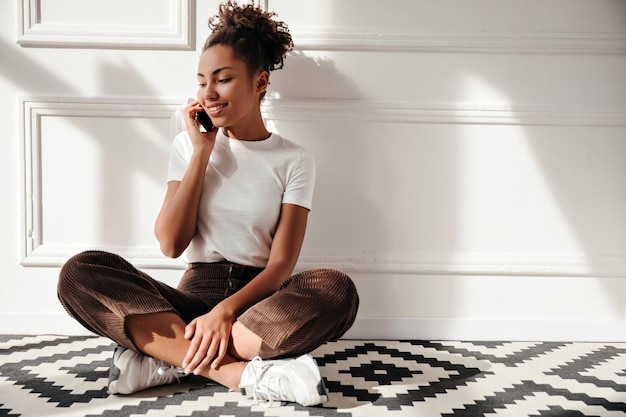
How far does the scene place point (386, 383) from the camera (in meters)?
1.41

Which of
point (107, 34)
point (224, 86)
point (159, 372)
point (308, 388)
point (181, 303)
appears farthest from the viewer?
point (107, 34)

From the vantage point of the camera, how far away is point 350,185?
189 cm

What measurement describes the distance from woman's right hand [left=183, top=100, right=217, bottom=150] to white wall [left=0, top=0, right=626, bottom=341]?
0.81 ft

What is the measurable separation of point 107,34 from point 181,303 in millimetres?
883

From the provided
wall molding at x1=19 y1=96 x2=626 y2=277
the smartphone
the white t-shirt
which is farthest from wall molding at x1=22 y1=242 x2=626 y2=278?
the smartphone

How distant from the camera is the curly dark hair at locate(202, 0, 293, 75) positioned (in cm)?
159

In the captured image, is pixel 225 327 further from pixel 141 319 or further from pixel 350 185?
pixel 350 185

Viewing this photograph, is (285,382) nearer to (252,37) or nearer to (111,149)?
(252,37)

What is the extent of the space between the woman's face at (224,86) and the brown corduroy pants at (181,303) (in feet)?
1.45

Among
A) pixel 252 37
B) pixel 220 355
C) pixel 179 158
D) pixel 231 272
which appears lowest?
pixel 220 355

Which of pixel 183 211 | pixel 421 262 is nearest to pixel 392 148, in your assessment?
pixel 421 262

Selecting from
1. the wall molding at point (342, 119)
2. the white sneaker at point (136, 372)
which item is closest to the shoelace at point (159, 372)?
the white sneaker at point (136, 372)

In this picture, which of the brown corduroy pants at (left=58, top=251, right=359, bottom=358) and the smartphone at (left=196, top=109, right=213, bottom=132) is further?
the smartphone at (left=196, top=109, right=213, bottom=132)

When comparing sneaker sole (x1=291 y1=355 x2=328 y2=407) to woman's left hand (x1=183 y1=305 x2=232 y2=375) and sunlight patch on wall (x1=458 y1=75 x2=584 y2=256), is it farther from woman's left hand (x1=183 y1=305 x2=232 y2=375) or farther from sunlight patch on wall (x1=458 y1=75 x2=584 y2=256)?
sunlight patch on wall (x1=458 y1=75 x2=584 y2=256)
